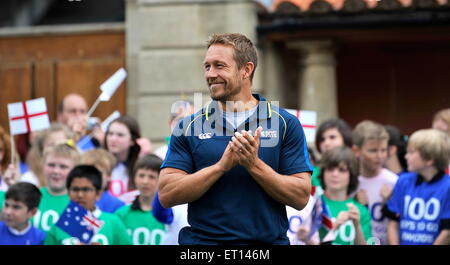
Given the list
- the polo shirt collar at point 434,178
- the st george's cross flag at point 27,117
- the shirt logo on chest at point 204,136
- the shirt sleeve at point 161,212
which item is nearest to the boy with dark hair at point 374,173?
the polo shirt collar at point 434,178

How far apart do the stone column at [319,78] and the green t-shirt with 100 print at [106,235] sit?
13.6 ft

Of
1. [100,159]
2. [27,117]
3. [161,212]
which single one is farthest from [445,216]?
[27,117]

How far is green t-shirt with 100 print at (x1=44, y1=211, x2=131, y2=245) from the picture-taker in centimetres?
760

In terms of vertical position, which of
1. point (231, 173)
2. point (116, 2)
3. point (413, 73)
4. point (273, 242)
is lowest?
point (273, 242)

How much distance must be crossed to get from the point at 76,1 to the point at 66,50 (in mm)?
1377

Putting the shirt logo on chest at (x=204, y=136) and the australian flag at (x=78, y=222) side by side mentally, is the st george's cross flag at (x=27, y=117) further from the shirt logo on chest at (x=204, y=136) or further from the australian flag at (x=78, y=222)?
the shirt logo on chest at (x=204, y=136)

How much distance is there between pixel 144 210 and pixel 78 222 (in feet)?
2.40

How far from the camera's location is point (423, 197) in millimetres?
7824

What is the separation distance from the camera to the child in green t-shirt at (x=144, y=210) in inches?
314

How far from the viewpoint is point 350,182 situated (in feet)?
26.9

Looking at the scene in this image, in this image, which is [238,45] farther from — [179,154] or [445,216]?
[445,216]

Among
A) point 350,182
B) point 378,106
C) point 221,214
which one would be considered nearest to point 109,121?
point 350,182

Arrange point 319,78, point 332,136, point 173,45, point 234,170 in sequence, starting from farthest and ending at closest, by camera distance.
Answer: point 173,45
point 319,78
point 332,136
point 234,170

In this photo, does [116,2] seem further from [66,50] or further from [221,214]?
[221,214]
